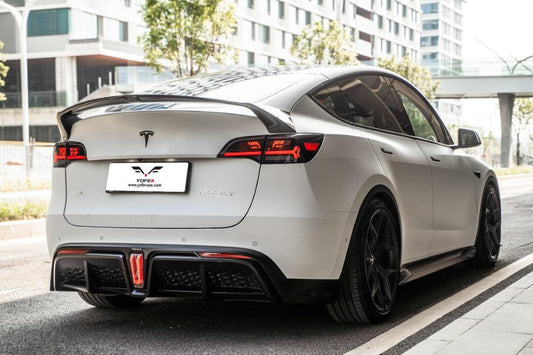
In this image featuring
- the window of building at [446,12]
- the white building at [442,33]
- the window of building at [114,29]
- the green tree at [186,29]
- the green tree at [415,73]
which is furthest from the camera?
the window of building at [446,12]

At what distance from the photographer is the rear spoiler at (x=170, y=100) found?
4.23 m

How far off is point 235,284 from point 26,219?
8899 mm

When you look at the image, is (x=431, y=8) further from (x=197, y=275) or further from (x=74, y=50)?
(x=197, y=275)

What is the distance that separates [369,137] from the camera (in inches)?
193

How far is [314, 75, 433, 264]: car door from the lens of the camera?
4.95 m

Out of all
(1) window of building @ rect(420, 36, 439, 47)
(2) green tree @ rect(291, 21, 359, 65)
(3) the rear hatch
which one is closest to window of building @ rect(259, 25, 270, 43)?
(2) green tree @ rect(291, 21, 359, 65)

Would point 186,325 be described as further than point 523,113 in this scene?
No

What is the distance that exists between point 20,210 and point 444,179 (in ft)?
27.7

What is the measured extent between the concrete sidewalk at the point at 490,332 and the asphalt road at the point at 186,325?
0.21 meters

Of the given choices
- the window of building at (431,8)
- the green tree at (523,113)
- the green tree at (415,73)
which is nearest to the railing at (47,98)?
the green tree at (415,73)

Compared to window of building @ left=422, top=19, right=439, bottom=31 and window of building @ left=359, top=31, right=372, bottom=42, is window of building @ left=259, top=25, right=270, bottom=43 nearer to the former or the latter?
window of building @ left=359, top=31, right=372, bottom=42

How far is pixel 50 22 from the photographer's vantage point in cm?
5666

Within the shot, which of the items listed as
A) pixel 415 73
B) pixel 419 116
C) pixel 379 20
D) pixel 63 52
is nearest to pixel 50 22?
pixel 63 52

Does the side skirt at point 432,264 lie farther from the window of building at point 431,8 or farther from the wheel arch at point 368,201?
the window of building at point 431,8
